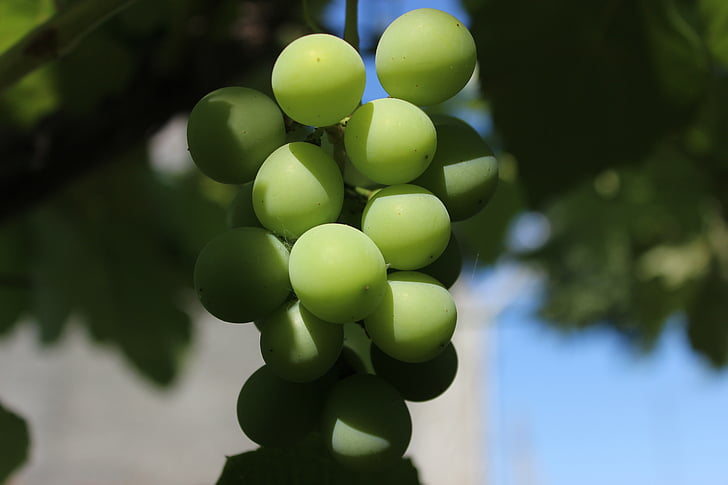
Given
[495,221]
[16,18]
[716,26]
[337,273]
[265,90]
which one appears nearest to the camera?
[337,273]

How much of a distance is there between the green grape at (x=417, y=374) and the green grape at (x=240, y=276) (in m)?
0.07

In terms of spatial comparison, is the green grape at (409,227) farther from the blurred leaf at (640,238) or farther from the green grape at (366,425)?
the blurred leaf at (640,238)

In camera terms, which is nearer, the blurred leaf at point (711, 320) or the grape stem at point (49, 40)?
the grape stem at point (49, 40)

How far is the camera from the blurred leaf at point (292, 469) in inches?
14.3

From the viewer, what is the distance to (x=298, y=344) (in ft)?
1.03

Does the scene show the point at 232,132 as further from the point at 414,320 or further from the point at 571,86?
the point at 571,86

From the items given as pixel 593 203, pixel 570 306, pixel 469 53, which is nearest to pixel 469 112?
pixel 593 203

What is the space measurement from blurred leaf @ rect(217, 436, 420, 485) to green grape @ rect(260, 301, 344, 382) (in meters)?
0.06

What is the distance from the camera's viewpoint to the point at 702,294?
1.38 meters

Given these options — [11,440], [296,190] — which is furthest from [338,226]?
[11,440]

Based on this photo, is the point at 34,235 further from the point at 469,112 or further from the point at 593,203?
the point at 593,203

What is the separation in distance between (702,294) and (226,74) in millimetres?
982

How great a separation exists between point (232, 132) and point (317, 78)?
0.15 ft

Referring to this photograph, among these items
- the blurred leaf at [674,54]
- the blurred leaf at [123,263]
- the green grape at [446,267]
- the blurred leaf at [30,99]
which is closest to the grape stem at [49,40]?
the green grape at [446,267]
